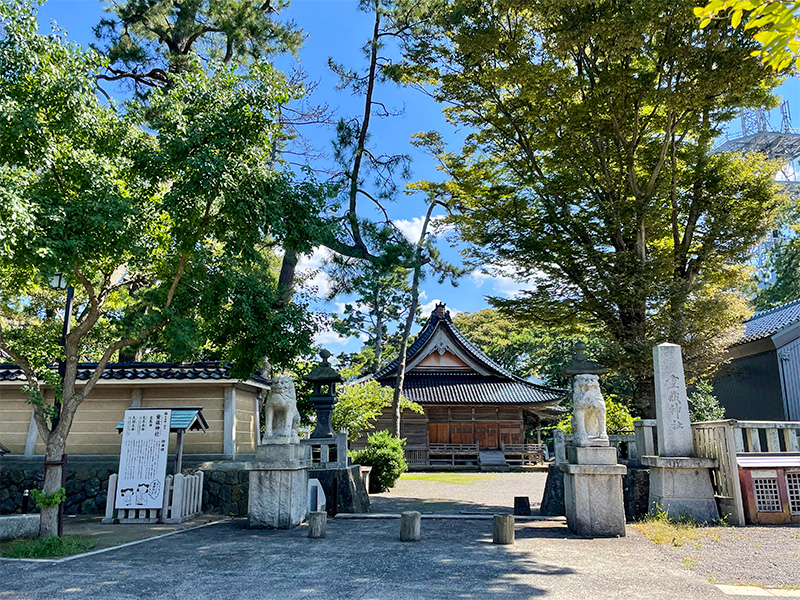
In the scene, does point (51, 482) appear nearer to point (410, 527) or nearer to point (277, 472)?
point (277, 472)

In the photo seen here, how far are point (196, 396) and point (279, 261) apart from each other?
9.22 m

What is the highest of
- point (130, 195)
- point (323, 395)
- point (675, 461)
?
point (130, 195)

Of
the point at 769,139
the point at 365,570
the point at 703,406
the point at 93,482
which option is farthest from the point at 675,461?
the point at 769,139

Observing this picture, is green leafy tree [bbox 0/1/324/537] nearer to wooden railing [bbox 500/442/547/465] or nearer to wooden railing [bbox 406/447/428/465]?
wooden railing [bbox 406/447/428/465]

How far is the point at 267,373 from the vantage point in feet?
53.7

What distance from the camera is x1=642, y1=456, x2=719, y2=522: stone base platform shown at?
33.4ft

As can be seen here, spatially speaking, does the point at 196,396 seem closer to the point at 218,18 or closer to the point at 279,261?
the point at 279,261

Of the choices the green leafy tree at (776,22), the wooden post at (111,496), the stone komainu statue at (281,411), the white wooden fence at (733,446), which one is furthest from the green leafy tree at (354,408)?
the green leafy tree at (776,22)

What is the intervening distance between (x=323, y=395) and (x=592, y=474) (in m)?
7.24

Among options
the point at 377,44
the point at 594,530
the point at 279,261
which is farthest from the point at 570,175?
the point at 279,261

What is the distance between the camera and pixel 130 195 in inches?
346

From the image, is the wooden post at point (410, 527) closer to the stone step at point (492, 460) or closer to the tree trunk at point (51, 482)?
the tree trunk at point (51, 482)

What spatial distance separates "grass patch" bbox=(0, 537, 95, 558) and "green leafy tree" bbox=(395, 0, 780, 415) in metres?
11.2

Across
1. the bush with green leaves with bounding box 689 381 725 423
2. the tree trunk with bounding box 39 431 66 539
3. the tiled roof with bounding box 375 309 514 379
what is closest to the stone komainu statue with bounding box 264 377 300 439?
the tree trunk with bounding box 39 431 66 539
